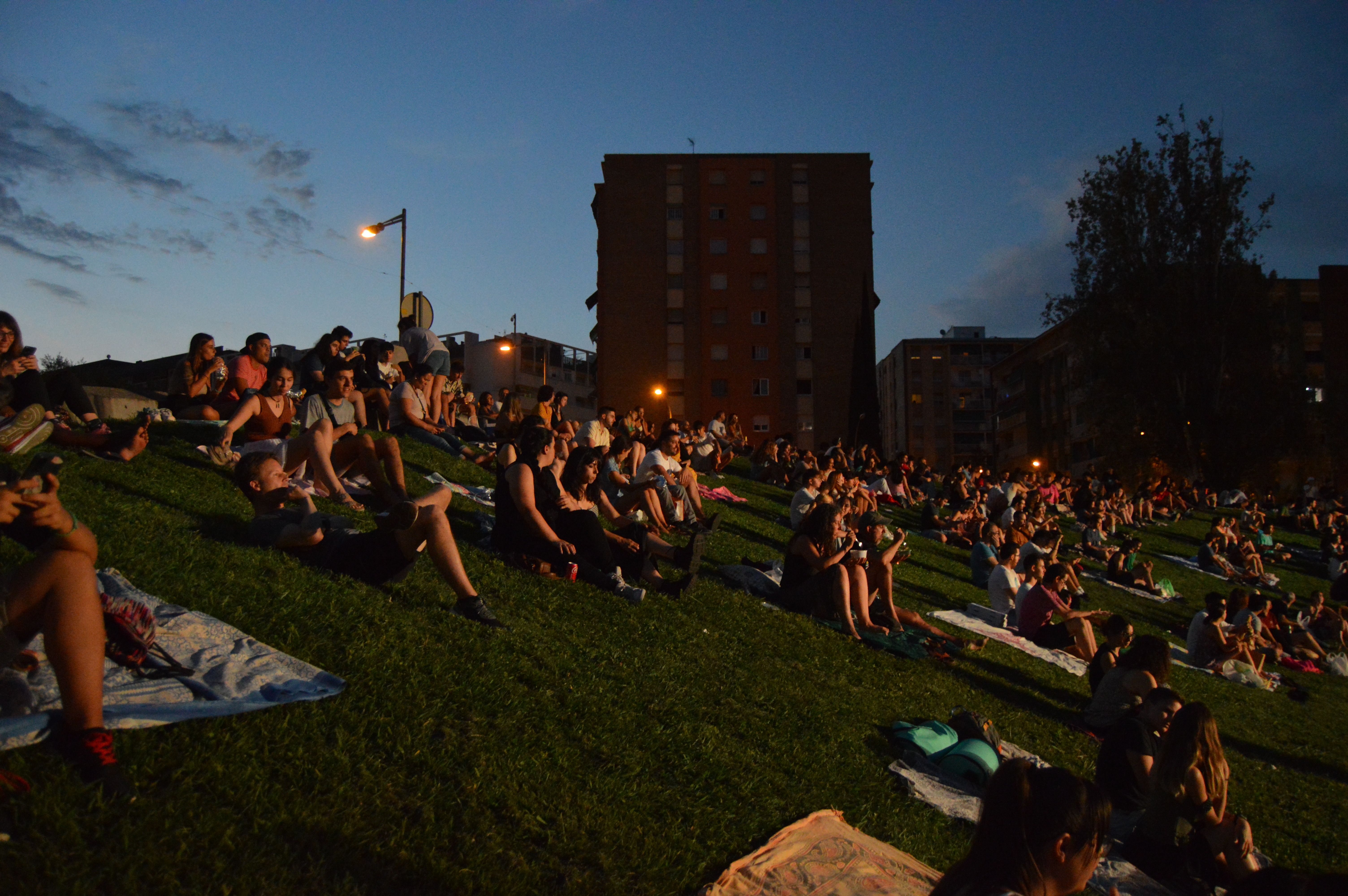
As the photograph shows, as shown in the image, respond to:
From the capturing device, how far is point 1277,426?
3759 cm

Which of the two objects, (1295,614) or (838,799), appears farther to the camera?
(1295,614)

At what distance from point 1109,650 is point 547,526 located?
5445mm

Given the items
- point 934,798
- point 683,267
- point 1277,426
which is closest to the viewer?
point 934,798

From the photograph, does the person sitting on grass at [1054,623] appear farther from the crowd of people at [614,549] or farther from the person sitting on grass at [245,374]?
the person sitting on grass at [245,374]

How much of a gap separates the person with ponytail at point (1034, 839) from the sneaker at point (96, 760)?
2862 mm

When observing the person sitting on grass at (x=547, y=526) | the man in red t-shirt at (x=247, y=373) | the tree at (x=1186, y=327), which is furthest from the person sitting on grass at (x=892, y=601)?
the tree at (x=1186, y=327)

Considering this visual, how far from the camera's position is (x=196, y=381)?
425 inches

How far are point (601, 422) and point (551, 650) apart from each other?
1034 cm

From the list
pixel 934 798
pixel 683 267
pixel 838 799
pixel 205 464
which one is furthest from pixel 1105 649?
pixel 683 267

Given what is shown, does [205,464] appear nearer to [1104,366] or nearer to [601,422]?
[601,422]

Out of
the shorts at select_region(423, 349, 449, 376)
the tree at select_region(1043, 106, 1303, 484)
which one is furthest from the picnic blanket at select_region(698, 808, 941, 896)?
the tree at select_region(1043, 106, 1303, 484)

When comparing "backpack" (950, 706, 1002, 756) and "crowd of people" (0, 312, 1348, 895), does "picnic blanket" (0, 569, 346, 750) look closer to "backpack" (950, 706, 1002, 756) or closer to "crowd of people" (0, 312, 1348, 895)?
"crowd of people" (0, 312, 1348, 895)

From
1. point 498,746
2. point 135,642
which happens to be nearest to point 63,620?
point 135,642

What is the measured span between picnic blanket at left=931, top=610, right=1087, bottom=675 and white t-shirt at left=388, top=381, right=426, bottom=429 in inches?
311
